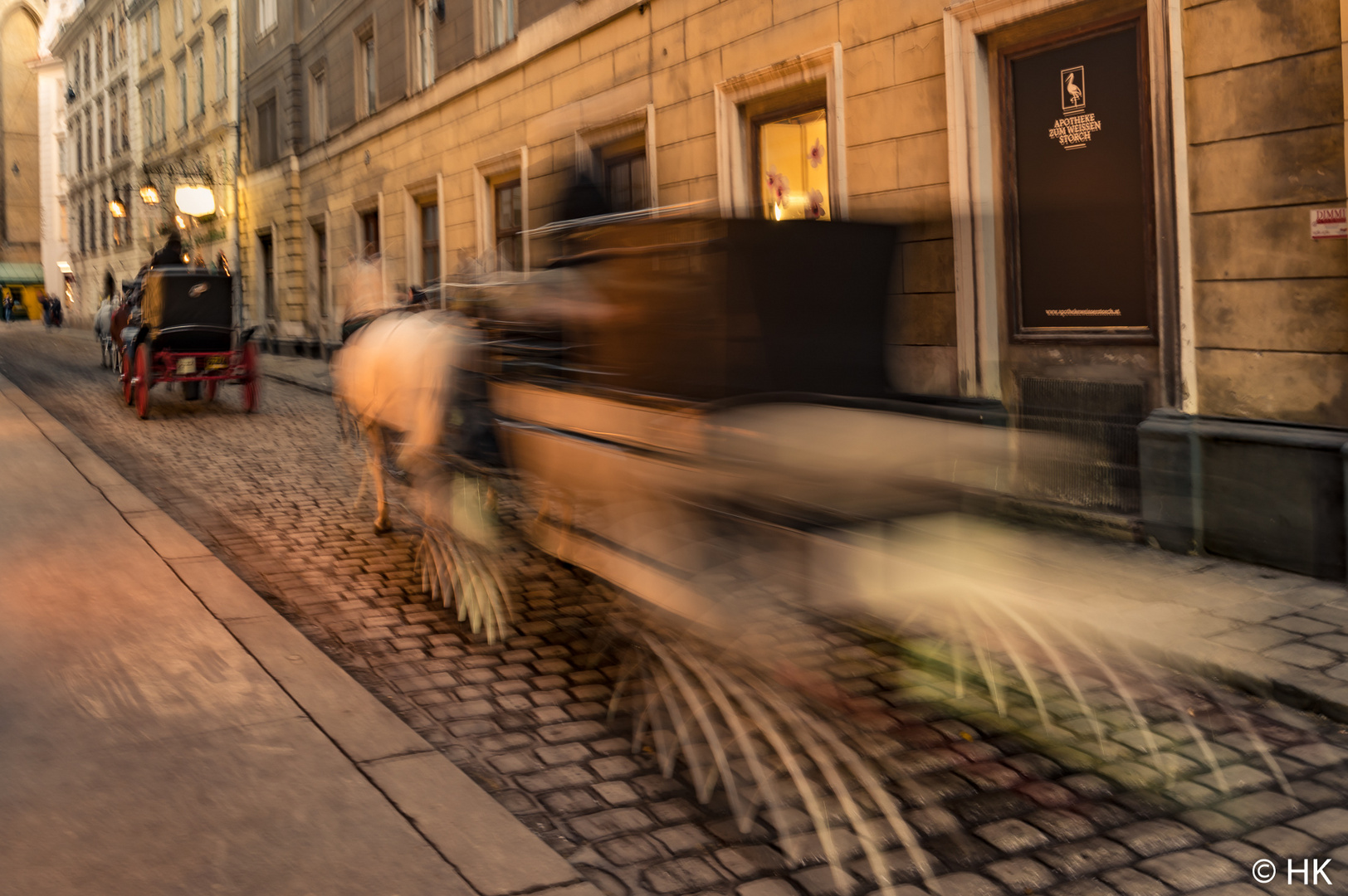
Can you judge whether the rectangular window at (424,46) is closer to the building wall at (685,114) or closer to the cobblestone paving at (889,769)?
the building wall at (685,114)

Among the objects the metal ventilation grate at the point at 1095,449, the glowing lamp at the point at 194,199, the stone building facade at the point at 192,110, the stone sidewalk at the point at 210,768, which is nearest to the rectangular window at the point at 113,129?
the stone building facade at the point at 192,110

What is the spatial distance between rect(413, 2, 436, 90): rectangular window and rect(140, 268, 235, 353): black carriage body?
628 cm

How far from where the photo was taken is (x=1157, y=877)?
3.00 m

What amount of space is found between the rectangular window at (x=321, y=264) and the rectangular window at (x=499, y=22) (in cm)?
951

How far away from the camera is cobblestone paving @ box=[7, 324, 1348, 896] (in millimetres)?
3059

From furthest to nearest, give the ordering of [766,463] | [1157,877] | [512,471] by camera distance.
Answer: [512,471]
[766,463]
[1157,877]

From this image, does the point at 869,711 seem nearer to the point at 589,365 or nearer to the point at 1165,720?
the point at 1165,720

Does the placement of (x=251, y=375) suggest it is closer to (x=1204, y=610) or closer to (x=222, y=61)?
(x=1204, y=610)

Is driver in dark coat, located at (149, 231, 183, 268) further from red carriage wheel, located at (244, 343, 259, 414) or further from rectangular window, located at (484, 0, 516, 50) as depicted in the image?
rectangular window, located at (484, 0, 516, 50)

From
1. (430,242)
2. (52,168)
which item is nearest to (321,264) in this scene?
(430,242)

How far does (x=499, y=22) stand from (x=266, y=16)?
550 inches

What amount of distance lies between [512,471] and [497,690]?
1.18 m

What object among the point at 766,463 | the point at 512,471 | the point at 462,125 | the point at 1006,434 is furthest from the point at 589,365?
the point at 462,125

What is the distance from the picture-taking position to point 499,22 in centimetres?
1627
